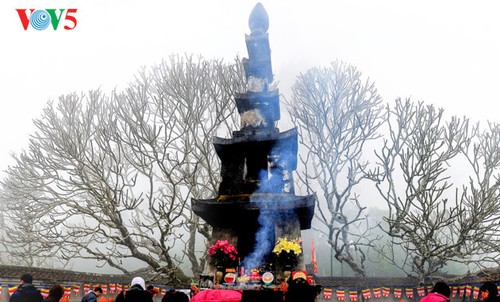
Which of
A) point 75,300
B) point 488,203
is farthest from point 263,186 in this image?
point 75,300

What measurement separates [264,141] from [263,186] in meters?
1.44

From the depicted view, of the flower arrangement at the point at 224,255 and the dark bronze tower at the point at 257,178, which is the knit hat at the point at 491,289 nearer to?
the dark bronze tower at the point at 257,178

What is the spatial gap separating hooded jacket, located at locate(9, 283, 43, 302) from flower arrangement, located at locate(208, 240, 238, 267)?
15.0 feet

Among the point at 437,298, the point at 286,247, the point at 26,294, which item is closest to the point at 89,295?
the point at 26,294

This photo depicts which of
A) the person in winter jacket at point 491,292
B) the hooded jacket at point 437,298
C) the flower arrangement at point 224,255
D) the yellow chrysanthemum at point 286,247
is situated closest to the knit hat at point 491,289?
the person in winter jacket at point 491,292

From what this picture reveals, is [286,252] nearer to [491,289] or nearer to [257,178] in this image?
[257,178]

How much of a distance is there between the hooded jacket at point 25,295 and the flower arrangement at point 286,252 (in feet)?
18.7

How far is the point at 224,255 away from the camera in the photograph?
10055 millimetres

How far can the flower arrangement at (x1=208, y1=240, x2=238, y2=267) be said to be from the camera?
10.0 m

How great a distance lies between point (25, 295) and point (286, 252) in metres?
6.05

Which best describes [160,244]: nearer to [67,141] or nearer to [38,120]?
[67,141]

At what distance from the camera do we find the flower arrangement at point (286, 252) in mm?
10023

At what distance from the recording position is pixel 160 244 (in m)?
15.6

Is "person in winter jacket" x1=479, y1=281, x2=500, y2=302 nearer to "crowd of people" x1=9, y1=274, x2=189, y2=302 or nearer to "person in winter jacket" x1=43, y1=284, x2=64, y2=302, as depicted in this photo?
"crowd of people" x1=9, y1=274, x2=189, y2=302
